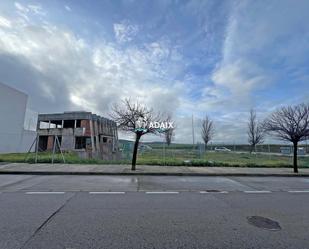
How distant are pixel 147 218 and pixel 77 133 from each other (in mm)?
34276

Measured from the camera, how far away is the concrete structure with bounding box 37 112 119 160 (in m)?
35.5

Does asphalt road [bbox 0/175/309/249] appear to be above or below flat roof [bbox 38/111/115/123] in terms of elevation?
below

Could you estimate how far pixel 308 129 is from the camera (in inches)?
490

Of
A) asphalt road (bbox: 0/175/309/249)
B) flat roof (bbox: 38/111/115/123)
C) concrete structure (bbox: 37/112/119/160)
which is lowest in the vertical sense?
asphalt road (bbox: 0/175/309/249)

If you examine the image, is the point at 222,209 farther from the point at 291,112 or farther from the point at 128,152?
the point at 128,152

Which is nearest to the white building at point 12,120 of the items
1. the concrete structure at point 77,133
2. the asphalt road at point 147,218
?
the concrete structure at point 77,133

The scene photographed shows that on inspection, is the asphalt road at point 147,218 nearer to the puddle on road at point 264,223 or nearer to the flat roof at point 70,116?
the puddle on road at point 264,223

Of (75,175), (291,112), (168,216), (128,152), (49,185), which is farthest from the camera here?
(128,152)

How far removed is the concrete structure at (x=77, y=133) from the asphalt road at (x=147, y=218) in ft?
92.3

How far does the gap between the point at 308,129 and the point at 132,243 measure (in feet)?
45.8

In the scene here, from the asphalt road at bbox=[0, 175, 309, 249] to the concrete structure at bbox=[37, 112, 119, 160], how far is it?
28131 mm

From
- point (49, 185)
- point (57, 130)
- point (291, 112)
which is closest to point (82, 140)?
point (57, 130)

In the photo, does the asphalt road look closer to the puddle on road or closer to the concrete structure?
the puddle on road

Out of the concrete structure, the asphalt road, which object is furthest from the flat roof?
the asphalt road
